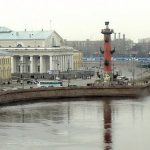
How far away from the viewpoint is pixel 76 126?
96.3 feet

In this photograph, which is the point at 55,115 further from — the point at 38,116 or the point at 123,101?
the point at 123,101

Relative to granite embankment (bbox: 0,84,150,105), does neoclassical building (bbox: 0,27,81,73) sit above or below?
above

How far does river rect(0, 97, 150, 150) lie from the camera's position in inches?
963

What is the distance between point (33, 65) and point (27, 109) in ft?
94.9

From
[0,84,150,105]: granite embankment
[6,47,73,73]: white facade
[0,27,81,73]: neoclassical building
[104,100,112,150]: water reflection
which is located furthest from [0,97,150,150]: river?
[0,27,81,73]: neoclassical building

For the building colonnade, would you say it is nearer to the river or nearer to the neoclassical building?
the neoclassical building

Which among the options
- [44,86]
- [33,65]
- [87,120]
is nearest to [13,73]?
[33,65]

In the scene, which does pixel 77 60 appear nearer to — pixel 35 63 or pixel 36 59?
pixel 36 59

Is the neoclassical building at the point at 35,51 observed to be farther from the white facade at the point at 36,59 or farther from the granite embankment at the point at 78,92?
the granite embankment at the point at 78,92

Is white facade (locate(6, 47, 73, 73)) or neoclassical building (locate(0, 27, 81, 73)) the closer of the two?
white facade (locate(6, 47, 73, 73))

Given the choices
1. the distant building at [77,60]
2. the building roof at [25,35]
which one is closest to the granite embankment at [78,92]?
the building roof at [25,35]

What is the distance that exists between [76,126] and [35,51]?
36.0m

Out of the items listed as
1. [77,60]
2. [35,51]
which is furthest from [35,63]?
[77,60]

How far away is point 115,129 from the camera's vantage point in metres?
28.4
